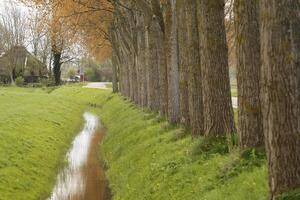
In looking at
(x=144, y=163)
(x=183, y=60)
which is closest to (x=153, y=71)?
(x=183, y=60)

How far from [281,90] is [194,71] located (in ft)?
26.7

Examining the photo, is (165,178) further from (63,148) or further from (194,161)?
(63,148)

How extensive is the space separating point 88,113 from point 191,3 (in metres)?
32.4

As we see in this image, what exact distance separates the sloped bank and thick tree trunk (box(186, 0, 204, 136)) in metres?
0.60

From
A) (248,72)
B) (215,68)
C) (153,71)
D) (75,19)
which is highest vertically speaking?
(75,19)

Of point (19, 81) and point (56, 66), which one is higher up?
point (56, 66)

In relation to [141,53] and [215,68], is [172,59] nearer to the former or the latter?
[215,68]

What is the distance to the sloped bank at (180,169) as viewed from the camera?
8977 mm

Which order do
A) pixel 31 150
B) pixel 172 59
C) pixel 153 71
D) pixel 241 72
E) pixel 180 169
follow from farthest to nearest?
pixel 153 71 < pixel 31 150 < pixel 172 59 < pixel 180 169 < pixel 241 72

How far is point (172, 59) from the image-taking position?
18.4m

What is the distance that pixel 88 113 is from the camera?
4619 centimetres

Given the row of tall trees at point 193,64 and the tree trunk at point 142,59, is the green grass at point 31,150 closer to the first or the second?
the tree trunk at point 142,59

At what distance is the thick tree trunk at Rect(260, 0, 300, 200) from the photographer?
6898 mm

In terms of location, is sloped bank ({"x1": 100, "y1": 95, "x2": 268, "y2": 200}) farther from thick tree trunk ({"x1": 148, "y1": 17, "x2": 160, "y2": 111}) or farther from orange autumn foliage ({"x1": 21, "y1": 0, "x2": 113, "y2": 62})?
orange autumn foliage ({"x1": 21, "y1": 0, "x2": 113, "y2": 62})
